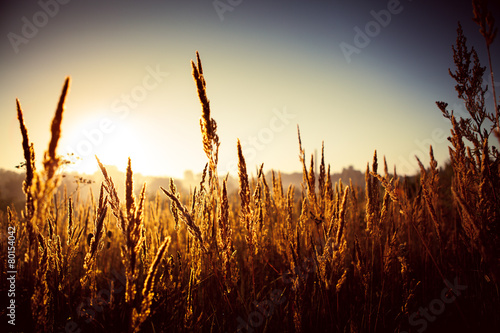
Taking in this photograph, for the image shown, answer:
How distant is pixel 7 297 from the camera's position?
76.3 inches

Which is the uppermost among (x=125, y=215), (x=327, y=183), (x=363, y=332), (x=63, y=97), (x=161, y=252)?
(x=63, y=97)

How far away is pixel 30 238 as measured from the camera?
0.94 metres

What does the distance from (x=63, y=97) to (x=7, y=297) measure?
2.33 m

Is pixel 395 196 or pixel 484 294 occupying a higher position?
pixel 395 196

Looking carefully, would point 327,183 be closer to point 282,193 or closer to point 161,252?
point 282,193

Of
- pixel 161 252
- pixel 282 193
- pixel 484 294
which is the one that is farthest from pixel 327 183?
pixel 484 294

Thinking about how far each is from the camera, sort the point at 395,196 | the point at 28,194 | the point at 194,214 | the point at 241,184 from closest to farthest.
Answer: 1. the point at 28,194
2. the point at 241,184
3. the point at 395,196
4. the point at 194,214

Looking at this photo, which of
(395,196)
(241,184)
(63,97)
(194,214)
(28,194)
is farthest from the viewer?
(194,214)

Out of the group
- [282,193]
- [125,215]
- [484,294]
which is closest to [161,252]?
[125,215]

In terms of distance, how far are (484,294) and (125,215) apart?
2832 mm

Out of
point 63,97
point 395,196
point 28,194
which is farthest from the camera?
point 395,196

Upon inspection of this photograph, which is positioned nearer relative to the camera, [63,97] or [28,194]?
[63,97]

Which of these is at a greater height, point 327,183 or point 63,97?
point 63,97

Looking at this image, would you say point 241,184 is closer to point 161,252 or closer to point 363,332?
point 161,252
